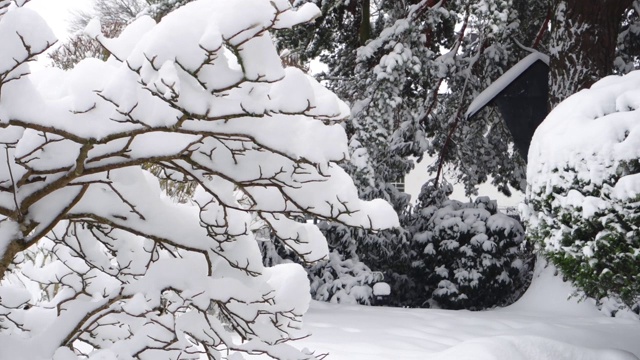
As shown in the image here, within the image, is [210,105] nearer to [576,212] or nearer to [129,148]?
[129,148]

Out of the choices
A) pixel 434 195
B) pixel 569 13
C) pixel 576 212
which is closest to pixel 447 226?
pixel 434 195

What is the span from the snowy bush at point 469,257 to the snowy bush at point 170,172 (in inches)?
267

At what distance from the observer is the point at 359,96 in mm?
8781

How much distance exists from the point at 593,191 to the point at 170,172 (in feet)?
8.91

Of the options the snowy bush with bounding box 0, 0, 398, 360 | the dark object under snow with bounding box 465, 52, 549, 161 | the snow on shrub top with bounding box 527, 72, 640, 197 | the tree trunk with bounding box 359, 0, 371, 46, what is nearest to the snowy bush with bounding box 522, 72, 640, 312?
the snow on shrub top with bounding box 527, 72, 640, 197

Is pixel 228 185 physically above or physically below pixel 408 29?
below

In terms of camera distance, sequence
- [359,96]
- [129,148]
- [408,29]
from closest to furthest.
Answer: [129,148] < [408,29] < [359,96]

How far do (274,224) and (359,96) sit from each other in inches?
277

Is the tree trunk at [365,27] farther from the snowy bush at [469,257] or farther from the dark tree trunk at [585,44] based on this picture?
the dark tree trunk at [585,44]

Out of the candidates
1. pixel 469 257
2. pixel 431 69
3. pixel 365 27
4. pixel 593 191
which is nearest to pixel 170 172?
pixel 593 191

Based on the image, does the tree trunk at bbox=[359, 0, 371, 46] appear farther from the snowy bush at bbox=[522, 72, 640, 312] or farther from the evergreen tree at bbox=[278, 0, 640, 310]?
the snowy bush at bbox=[522, 72, 640, 312]

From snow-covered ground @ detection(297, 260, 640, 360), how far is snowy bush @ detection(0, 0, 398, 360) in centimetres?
262

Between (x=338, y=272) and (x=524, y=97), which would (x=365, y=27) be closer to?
(x=524, y=97)

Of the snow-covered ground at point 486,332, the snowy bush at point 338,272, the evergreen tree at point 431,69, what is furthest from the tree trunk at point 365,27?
the snow-covered ground at point 486,332
